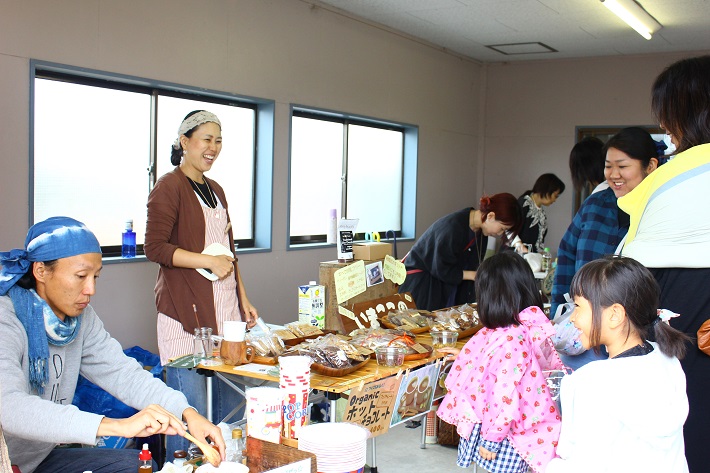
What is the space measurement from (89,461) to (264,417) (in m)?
0.79

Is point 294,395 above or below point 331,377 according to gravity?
above

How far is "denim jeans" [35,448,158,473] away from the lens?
2068 millimetres

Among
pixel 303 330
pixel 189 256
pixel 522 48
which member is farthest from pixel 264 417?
pixel 522 48

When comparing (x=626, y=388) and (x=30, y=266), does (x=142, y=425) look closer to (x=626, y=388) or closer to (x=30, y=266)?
(x=30, y=266)

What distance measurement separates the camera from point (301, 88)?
5859mm

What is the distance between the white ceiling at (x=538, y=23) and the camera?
5984mm

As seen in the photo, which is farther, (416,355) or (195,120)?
(195,120)

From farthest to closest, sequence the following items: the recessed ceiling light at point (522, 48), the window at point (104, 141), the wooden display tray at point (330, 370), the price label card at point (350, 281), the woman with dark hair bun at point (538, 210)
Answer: the recessed ceiling light at point (522, 48)
the woman with dark hair bun at point (538, 210)
the window at point (104, 141)
the price label card at point (350, 281)
the wooden display tray at point (330, 370)

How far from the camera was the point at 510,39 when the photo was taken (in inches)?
290

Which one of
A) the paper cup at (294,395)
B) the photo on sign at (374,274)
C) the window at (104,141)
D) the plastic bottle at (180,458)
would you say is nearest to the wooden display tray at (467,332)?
the photo on sign at (374,274)

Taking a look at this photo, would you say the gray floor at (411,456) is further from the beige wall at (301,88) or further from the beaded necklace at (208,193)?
the beige wall at (301,88)

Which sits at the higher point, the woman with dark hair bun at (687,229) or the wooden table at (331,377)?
the woman with dark hair bun at (687,229)

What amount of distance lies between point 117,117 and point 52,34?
724 millimetres

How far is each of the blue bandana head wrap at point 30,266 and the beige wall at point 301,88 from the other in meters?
2.15
